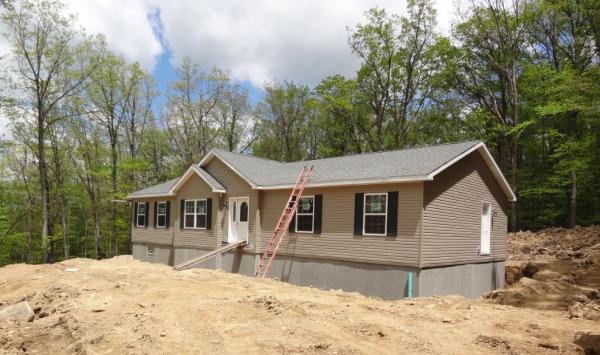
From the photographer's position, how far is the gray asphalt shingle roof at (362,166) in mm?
12982

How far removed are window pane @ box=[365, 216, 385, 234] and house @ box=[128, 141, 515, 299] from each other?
1.3 inches

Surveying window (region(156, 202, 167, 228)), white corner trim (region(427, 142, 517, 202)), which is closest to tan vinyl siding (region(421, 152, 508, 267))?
white corner trim (region(427, 142, 517, 202))

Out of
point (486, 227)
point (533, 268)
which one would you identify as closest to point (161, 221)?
point (486, 227)

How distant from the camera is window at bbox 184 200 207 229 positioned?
1930 cm

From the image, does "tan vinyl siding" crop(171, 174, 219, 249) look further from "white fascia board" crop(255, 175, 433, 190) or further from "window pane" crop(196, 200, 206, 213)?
"white fascia board" crop(255, 175, 433, 190)

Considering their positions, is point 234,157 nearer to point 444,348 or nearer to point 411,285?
point 411,285

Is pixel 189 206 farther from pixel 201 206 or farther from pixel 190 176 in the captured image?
pixel 190 176

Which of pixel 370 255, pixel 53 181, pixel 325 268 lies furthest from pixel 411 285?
pixel 53 181

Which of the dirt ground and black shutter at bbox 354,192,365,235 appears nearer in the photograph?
the dirt ground

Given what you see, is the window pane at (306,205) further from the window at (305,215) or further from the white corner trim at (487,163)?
the white corner trim at (487,163)

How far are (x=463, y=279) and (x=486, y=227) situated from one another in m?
2.78

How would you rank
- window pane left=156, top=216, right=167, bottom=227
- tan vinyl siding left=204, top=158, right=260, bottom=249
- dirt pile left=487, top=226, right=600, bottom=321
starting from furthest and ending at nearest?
window pane left=156, top=216, right=167, bottom=227 → tan vinyl siding left=204, top=158, right=260, bottom=249 → dirt pile left=487, top=226, right=600, bottom=321

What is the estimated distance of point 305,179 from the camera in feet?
50.1

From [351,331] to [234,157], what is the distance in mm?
13333
